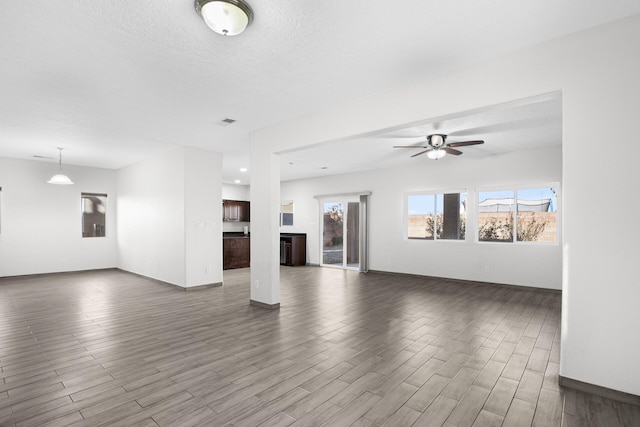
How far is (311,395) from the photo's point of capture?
2.43 meters

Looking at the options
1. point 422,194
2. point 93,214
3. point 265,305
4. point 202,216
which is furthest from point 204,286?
point 422,194

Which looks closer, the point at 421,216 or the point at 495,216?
the point at 495,216

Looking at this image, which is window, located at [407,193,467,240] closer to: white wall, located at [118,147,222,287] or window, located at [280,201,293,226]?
window, located at [280,201,293,226]

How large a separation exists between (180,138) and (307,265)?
18.6 feet

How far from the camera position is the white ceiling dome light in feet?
6.86

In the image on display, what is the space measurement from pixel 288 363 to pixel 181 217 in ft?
13.5

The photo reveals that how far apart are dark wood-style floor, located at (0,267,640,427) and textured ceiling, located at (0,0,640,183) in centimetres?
275

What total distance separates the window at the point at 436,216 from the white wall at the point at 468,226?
179mm

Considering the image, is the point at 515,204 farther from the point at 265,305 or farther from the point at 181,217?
the point at 181,217

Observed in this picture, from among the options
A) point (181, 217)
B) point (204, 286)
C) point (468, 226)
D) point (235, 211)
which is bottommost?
point (204, 286)

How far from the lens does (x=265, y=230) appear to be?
484cm

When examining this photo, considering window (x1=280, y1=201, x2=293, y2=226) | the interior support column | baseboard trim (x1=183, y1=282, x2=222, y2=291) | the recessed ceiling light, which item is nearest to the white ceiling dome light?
the recessed ceiling light

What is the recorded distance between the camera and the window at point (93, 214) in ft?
27.5

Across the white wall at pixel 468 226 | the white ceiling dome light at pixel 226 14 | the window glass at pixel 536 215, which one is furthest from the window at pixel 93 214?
the window glass at pixel 536 215
